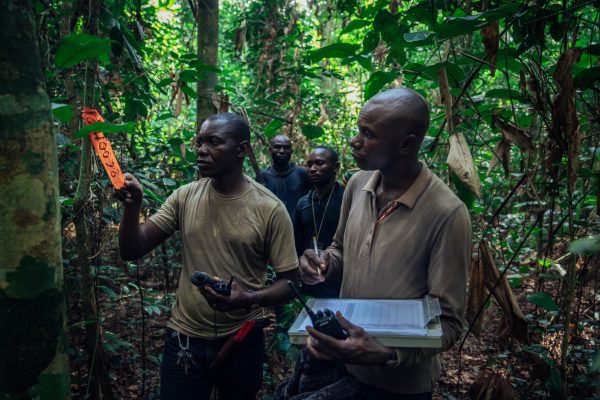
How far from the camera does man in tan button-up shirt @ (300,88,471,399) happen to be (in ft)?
5.57

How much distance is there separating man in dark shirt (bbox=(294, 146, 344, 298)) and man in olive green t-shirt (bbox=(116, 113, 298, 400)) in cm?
196

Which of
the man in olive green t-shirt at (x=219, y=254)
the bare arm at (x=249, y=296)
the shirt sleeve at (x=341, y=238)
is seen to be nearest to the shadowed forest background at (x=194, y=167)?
the man in olive green t-shirt at (x=219, y=254)

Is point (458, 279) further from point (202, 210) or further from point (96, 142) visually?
point (96, 142)

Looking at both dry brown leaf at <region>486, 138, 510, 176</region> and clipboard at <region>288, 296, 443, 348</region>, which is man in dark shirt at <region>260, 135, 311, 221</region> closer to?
dry brown leaf at <region>486, 138, 510, 176</region>

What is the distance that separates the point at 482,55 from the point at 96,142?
199 centimetres

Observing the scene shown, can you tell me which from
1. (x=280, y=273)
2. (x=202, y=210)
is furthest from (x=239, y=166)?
(x=280, y=273)

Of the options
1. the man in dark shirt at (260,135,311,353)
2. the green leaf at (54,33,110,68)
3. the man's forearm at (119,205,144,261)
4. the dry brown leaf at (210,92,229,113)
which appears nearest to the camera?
the green leaf at (54,33,110,68)

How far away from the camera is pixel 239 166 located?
260 centimetres

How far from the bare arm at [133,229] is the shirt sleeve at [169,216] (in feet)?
0.09

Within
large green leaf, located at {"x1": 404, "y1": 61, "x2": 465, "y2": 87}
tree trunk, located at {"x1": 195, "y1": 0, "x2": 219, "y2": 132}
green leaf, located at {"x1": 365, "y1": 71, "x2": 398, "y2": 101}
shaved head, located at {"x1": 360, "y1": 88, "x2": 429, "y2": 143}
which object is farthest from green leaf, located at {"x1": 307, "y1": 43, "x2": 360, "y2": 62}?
→ tree trunk, located at {"x1": 195, "y1": 0, "x2": 219, "y2": 132}

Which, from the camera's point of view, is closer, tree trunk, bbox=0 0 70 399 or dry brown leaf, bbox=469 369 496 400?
tree trunk, bbox=0 0 70 399

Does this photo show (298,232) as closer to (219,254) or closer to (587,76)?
(219,254)

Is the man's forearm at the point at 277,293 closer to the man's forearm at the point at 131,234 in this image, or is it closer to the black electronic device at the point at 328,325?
the man's forearm at the point at 131,234

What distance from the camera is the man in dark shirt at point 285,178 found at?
5262mm
